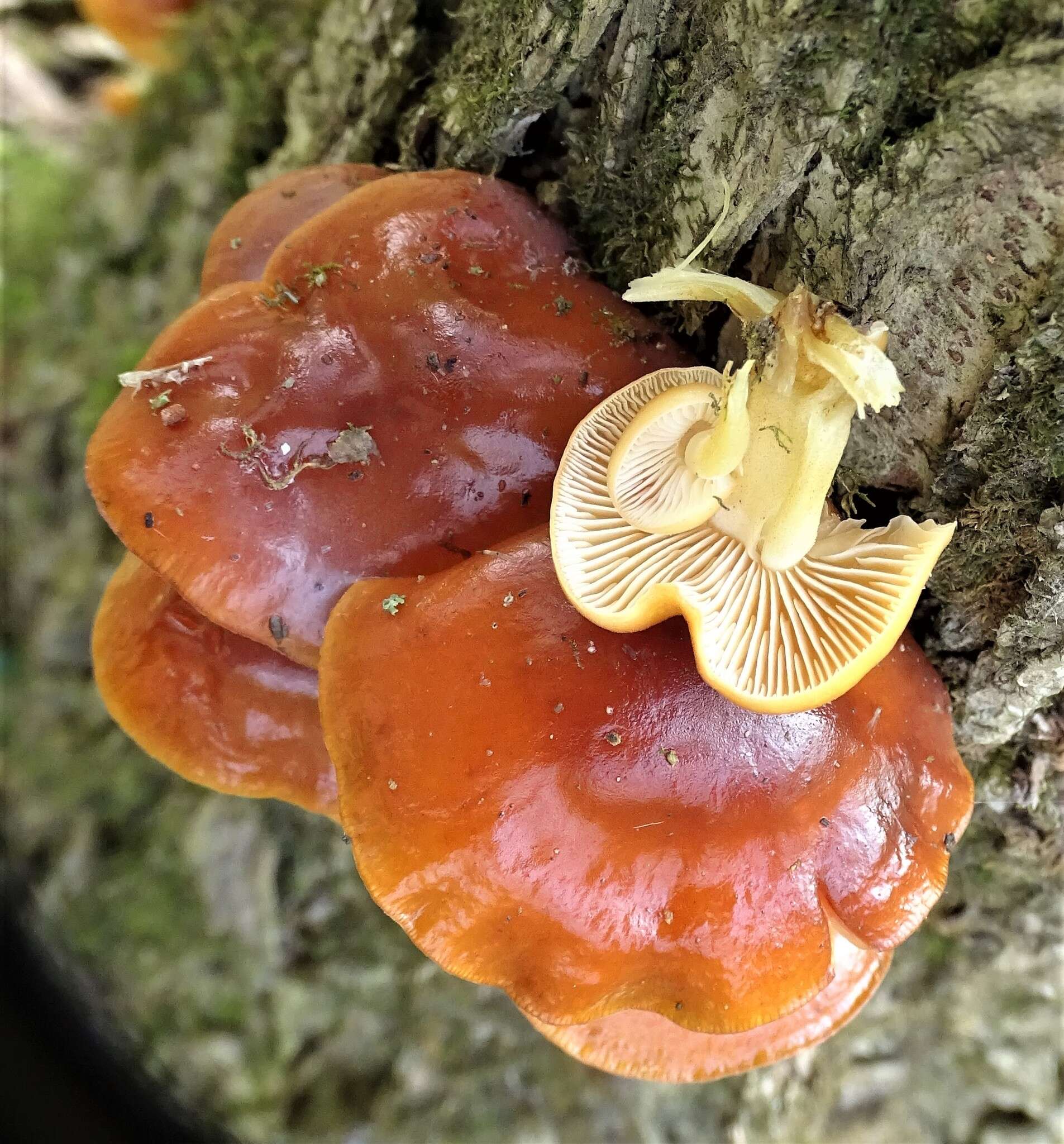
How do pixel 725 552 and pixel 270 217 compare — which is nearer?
pixel 725 552

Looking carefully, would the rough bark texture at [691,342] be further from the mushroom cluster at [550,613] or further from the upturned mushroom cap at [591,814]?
the upturned mushroom cap at [591,814]

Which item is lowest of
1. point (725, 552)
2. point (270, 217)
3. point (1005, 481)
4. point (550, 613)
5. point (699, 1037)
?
point (699, 1037)

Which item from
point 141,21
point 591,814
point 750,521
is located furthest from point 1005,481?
point 141,21

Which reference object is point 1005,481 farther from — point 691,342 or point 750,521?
point 691,342

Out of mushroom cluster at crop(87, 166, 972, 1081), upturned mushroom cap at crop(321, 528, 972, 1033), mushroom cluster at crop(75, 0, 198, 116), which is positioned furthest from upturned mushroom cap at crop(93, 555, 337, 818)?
mushroom cluster at crop(75, 0, 198, 116)

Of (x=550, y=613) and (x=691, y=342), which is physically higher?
(x=691, y=342)

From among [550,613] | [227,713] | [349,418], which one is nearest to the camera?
[550,613]

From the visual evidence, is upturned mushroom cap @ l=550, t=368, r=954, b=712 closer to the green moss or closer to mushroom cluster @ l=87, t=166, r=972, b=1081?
mushroom cluster @ l=87, t=166, r=972, b=1081

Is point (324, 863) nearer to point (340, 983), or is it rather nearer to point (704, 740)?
point (340, 983)

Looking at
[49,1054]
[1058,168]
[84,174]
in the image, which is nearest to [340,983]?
[49,1054]
